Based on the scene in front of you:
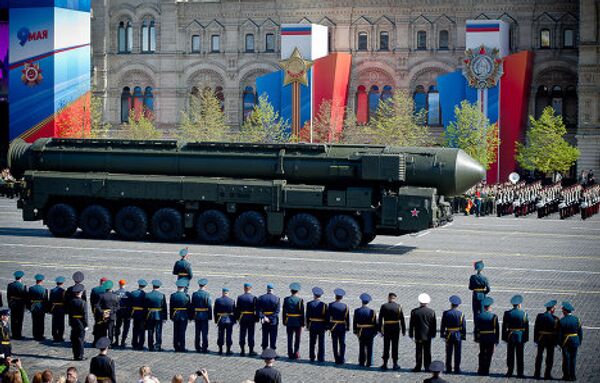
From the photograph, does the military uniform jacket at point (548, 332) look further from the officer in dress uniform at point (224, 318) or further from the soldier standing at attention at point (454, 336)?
the officer in dress uniform at point (224, 318)

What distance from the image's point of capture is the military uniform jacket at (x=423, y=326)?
20219 millimetres

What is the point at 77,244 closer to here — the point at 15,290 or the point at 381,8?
the point at 15,290

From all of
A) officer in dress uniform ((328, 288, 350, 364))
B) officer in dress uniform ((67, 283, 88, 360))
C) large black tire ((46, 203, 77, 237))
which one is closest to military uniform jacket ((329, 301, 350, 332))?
officer in dress uniform ((328, 288, 350, 364))

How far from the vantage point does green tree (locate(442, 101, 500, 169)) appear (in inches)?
2514

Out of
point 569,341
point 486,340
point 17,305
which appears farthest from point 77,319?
point 569,341

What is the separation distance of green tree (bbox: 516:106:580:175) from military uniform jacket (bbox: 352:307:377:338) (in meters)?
46.3

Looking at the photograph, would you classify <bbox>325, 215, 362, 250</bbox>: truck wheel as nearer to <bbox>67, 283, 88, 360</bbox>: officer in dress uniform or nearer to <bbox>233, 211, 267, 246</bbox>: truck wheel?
<bbox>233, 211, 267, 246</bbox>: truck wheel

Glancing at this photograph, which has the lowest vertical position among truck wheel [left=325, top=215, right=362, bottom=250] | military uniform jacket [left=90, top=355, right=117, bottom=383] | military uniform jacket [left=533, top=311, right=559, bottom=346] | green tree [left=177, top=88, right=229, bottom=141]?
military uniform jacket [left=90, top=355, right=117, bottom=383]

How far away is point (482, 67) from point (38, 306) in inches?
1927

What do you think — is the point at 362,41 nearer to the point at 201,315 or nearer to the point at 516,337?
the point at 201,315

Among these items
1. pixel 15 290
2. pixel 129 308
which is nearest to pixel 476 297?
pixel 129 308

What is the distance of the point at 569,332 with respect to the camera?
19484 mm

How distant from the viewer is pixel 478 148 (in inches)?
2518

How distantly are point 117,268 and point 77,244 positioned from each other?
6165mm
